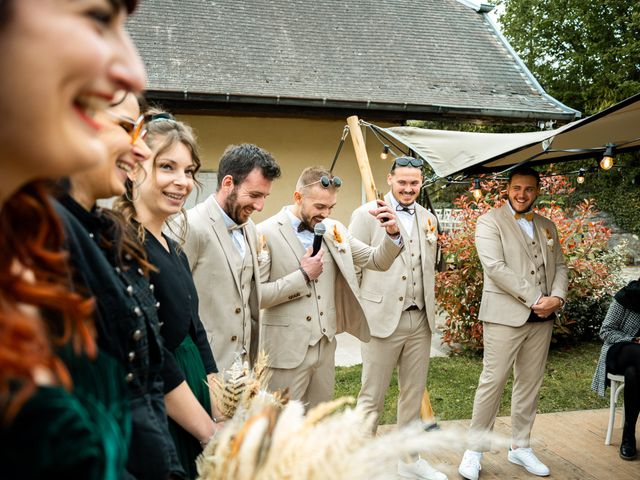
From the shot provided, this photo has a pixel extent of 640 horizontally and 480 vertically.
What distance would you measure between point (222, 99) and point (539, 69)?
24833 millimetres

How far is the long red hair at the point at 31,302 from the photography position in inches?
29.6

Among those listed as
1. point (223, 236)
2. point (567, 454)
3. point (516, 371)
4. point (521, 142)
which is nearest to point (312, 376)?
point (223, 236)

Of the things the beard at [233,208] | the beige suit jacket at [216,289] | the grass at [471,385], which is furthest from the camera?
the grass at [471,385]

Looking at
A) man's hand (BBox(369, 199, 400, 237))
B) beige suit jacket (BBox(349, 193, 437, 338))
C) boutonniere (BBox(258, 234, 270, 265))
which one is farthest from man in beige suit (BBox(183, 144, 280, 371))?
beige suit jacket (BBox(349, 193, 437, 338))

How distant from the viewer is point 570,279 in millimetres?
8391

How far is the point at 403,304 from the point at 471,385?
284cm

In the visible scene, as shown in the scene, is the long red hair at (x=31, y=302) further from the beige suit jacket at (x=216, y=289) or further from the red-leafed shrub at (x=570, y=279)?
the red-leafed shrub at (x=570, y=279)

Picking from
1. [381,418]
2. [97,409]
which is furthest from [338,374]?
[97,409]

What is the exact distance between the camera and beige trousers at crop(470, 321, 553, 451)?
4.77 m

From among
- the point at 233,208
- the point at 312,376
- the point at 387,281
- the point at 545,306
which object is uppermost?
the point at 233,208

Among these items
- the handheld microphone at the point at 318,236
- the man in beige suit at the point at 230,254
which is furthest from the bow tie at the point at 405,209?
the man in beige suit at the point at 230,254

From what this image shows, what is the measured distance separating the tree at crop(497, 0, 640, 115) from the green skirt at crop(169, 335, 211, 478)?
1044 inches

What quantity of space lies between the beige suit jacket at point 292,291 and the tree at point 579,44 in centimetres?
2467

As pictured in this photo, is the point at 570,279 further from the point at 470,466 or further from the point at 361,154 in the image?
the point at 361,154
